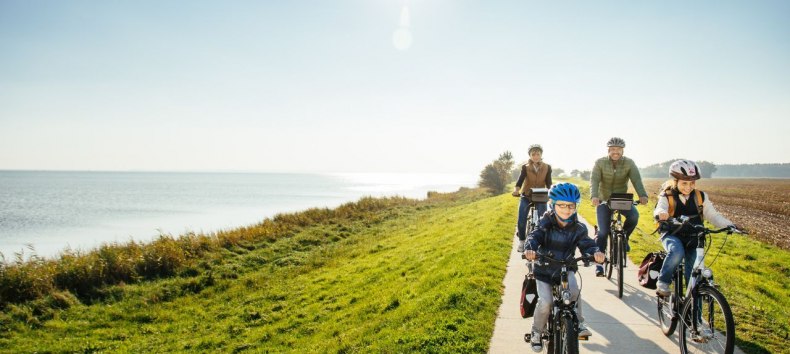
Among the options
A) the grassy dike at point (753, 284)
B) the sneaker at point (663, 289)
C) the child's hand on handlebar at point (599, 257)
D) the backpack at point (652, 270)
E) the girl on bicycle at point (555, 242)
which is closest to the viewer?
the child's hand on handlebar at point (599, 257)

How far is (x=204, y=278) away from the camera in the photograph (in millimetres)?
16562

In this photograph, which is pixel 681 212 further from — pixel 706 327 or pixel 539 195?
pixel 539 195

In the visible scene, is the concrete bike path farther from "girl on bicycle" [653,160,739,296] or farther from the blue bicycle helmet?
the blue bicycle helmet

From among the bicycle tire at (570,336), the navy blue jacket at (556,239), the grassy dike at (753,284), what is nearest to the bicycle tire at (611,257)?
the grassy dike at (753,284)

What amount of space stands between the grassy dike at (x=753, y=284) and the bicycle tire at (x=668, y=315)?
0.74m

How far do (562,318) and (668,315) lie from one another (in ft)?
8.56

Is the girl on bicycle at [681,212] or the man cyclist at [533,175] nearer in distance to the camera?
the girl on bicycle at [681,212]

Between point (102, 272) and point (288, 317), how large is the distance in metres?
9.60

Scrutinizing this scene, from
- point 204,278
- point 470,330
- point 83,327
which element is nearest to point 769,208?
point 470,330

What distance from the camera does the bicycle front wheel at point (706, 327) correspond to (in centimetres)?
418

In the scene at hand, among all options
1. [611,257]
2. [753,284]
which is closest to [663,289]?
[611,257]

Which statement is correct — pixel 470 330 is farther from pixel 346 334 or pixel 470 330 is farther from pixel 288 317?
pixel 288 317

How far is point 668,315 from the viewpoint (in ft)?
18.5

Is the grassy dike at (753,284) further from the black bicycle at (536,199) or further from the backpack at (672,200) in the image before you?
the black bicycle at (536,199)
